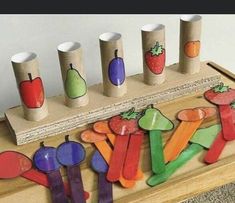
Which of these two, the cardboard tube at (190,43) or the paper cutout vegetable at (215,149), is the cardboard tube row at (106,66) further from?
the paper cutout vegetable at (215,149)

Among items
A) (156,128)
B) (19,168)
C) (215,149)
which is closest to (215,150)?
(215,149)

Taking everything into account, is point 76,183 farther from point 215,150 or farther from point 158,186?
point 215,150

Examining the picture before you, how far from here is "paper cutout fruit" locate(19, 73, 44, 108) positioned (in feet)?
2.39

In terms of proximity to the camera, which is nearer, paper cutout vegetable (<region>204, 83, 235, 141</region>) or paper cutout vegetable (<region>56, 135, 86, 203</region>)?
paper cutout vegetable (<region>56, 135, 86, 203</region>)

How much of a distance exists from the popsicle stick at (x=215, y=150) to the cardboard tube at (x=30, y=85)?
32 centimetres

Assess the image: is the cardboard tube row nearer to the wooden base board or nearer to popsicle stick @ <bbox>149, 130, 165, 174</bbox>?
the wooden base board

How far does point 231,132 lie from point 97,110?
0.26 metres

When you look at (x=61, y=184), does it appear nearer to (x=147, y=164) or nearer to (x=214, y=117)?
(x=147, y=164)

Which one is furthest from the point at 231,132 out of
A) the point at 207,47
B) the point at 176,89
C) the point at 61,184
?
the point at 207,47

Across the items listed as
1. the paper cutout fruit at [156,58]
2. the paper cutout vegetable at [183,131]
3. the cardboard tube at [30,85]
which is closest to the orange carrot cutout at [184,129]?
the paper cutout vegetable at [183,131]

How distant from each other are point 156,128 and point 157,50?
16 cm

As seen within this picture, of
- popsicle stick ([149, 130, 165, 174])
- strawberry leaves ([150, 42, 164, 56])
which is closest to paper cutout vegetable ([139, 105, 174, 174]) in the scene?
popsicle stick ([149, 130, 165, 174])

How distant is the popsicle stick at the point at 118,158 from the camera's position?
646 millimetres

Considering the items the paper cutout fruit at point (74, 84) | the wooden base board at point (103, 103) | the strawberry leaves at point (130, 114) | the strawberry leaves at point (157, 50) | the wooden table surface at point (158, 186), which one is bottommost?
the wooden table surface at point (158, 186)
